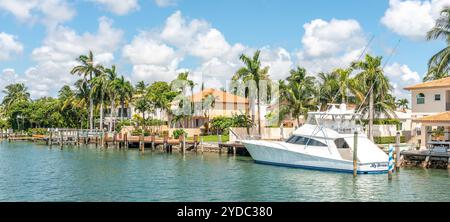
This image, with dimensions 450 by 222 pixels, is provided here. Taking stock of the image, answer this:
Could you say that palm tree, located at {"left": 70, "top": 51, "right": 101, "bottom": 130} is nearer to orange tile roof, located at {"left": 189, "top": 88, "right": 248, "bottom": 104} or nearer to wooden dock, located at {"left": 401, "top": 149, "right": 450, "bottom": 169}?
orange tile roof, located at {"left": 189, "top": 88, "right": 248, "bottom": 104}

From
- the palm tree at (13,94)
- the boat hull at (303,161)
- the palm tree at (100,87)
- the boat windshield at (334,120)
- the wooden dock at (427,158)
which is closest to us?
the boat hull at (303,161)

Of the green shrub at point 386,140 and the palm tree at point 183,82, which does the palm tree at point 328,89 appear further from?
the palm tree at point 183,82

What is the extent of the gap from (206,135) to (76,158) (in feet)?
84.5

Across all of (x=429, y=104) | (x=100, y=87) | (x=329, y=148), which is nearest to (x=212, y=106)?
(x=100, y=87)

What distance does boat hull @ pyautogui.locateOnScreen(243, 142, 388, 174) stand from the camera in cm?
3494

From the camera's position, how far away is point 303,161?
38344mm

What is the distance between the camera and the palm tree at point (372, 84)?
49.2 meters

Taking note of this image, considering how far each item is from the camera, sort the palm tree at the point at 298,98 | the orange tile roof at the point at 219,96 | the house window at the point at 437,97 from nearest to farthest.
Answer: the house window at the point at 437,97, the palm tree at the point at 298,98, the orange tile roof at the point at 219,96

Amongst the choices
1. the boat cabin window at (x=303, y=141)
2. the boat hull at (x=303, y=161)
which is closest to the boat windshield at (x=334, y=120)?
the boat cabin window at (x=303, y=141)

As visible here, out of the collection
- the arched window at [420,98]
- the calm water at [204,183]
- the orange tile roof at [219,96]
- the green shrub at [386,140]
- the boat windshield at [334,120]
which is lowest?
the calm water at [204,183]

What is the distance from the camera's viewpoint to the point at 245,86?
6053cm

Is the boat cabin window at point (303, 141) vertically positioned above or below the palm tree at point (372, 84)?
below
